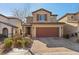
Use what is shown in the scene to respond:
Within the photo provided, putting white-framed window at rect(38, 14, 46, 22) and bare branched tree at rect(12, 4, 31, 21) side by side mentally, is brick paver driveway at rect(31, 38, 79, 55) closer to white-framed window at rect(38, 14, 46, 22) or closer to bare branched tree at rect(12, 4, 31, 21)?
white-framed window at rect(38, 14, 46, 22)

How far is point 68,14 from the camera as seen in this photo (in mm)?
4957

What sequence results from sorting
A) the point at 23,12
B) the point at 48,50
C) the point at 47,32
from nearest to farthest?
the point at 48,50
the point at 23,12
the point at 47,32

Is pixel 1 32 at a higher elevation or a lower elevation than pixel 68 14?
lower

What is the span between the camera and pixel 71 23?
495 centimetres

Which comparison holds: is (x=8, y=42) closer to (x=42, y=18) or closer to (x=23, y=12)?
(x=23, y=12)

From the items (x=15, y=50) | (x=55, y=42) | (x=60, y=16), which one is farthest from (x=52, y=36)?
(x=15, y=50)

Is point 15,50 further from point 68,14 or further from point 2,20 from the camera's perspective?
point 68,14

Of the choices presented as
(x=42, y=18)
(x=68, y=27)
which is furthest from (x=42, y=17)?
(x=68, y=27)

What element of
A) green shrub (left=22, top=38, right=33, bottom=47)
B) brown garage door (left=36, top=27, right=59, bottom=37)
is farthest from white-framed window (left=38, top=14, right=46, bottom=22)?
green shrub (left=22, top=38, right=33, bottom=47)

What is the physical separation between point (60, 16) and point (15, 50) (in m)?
1.25

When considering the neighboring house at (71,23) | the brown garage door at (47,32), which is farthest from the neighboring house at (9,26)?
the neighboring house at (71,23)

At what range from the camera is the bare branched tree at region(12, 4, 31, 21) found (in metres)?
4.98

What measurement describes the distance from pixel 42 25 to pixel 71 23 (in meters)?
0.65

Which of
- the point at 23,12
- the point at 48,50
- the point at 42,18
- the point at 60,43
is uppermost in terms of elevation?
the point at 23,12
